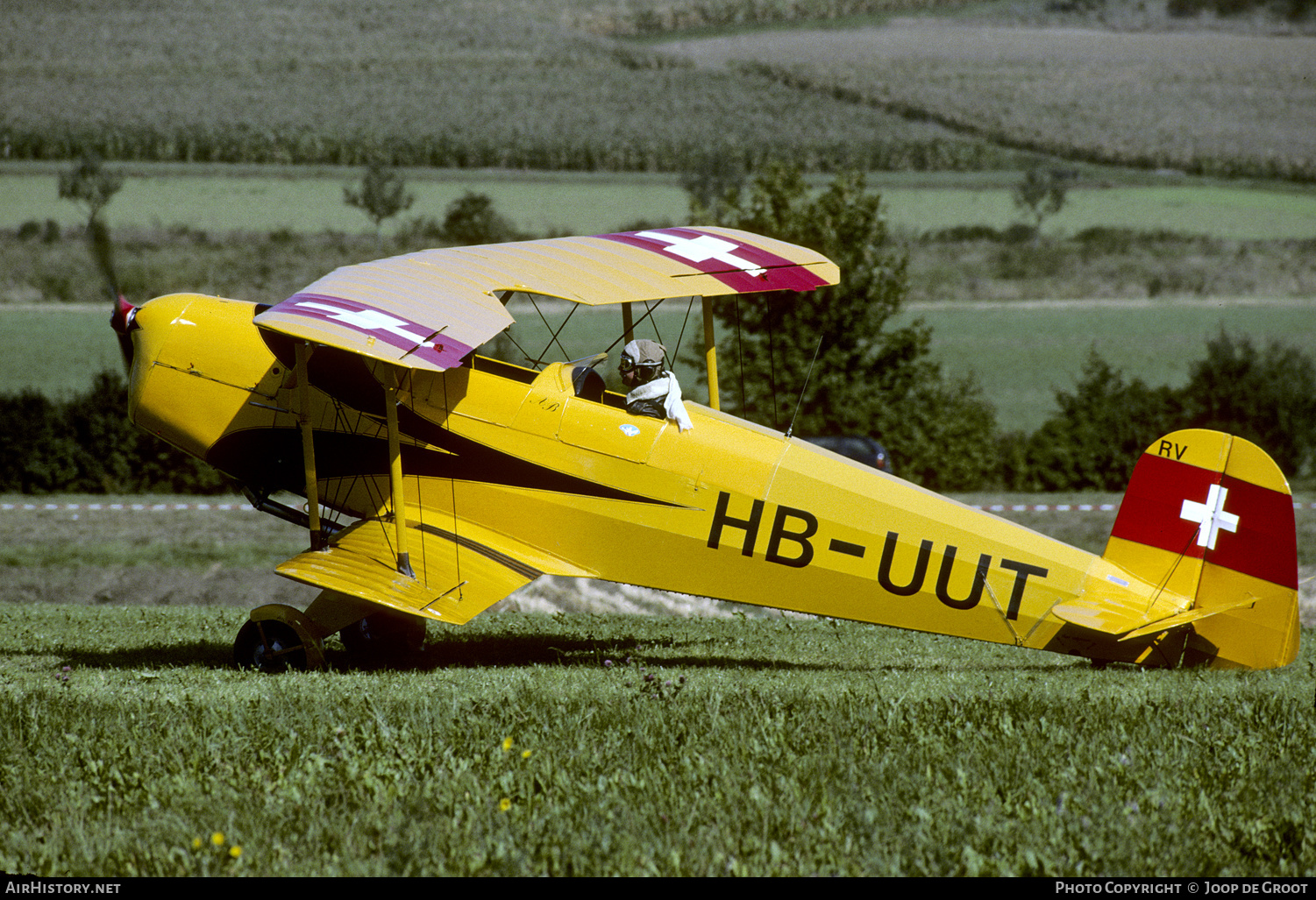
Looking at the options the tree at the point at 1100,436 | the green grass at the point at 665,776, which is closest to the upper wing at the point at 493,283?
the green grass at the point at 665,776

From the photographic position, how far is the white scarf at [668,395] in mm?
7977

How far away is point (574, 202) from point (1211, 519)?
3774cm

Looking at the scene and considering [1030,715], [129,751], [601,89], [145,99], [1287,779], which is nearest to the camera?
[1287,779]

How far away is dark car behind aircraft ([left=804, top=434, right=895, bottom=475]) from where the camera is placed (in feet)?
67.6

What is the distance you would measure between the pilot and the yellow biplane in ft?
0.31

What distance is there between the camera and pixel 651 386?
26.4 feet

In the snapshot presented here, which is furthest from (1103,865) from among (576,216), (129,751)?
(576,216)

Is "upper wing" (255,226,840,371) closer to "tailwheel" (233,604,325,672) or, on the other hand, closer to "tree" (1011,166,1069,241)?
"tailwheel" (233,604,325,672)

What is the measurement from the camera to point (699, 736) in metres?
5.61

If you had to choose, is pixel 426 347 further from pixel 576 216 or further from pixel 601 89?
pixel 601 89

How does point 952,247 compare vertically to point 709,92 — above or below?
below

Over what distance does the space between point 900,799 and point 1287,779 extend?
1.60 meters

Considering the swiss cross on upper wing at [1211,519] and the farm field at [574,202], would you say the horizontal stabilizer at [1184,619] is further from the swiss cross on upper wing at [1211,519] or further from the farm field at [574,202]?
the farm field at [574,202]

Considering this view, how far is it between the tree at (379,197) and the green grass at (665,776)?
3411cm
